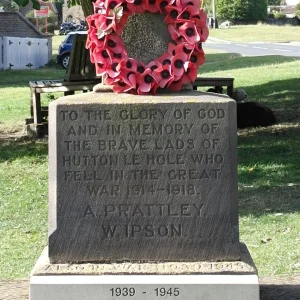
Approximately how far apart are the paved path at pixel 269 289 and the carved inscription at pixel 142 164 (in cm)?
85

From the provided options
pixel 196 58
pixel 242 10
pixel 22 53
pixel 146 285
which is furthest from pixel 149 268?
pixel 242 10

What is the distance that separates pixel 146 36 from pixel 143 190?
3.17 feet

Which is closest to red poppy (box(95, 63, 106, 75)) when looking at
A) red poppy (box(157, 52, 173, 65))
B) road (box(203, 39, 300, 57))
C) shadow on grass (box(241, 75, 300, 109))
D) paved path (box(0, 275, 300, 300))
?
red poppy (box(157, 52, 173, 65))

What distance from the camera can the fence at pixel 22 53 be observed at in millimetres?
35812

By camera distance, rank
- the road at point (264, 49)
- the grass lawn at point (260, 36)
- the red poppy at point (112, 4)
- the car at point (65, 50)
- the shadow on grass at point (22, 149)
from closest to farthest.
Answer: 1. the red poppy at point (112, 4)
2. the shadow on grass at point (22, 149)
3. the car at point (65, 50)
4. the road at point (264, 49)
5. the grass lawn at point (260, 36)

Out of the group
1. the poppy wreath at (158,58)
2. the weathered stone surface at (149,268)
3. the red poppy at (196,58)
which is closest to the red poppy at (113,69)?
the poppy wreath at (158,58)

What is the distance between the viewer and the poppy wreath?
550 centimetres

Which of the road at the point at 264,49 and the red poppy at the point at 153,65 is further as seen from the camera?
the road at the point at 264,49

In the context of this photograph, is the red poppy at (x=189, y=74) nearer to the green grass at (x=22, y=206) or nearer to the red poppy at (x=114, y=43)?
the red poppy at (x=114, y=43)

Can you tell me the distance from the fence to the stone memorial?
30.6 m

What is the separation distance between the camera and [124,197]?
538 cm

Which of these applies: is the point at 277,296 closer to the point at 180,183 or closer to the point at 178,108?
the point at 180,183

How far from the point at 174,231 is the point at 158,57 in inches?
42.5

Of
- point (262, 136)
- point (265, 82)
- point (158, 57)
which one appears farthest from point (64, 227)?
point (265, 82)
